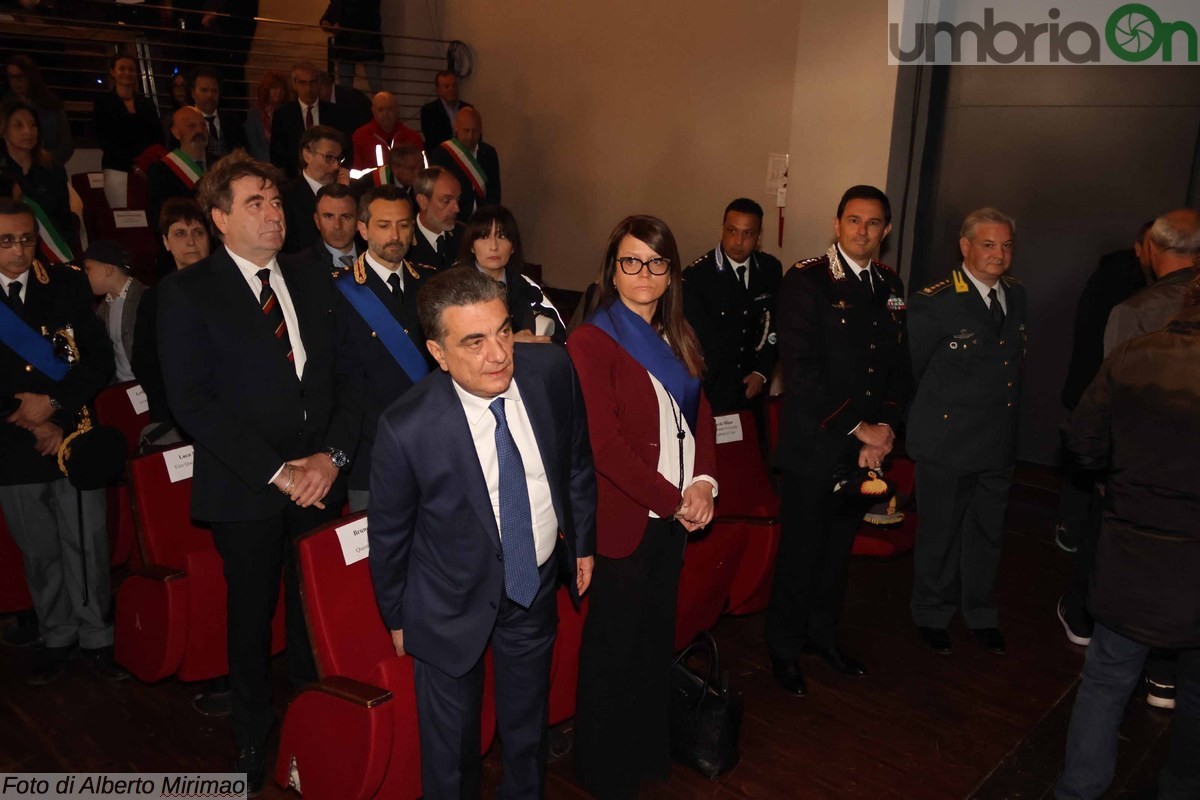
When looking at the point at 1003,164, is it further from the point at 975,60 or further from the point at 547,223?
the point at 547,223

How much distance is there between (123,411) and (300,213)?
1.56 m

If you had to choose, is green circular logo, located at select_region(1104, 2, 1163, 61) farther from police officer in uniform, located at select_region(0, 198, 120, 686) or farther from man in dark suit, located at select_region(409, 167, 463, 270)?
police officer in uniform, located at select_region(0, 198, 120, 686)

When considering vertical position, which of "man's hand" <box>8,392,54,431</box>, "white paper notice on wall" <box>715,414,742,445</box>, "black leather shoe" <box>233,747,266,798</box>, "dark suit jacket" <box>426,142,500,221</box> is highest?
"dark suit jacket" <box>426,142,500,221</box>

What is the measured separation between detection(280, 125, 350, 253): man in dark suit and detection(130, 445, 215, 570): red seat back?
2.04 meters

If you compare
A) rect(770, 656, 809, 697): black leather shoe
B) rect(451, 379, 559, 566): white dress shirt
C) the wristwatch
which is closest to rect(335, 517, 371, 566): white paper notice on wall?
the wristwatch

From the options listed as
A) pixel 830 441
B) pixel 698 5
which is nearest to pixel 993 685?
pixel 830 441

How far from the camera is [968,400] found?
3.46m

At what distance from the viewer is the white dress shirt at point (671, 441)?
8.41 feet

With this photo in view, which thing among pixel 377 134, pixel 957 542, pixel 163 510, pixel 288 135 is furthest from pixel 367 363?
pixel 377 134

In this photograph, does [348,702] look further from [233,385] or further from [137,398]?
[137,398]

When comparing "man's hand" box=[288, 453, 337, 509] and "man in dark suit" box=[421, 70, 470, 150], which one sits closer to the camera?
"man's hand" box=[288, 453, 337, 509]

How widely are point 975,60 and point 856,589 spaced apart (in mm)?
3330

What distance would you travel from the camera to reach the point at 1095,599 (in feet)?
8.33

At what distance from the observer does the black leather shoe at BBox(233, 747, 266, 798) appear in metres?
2.75
